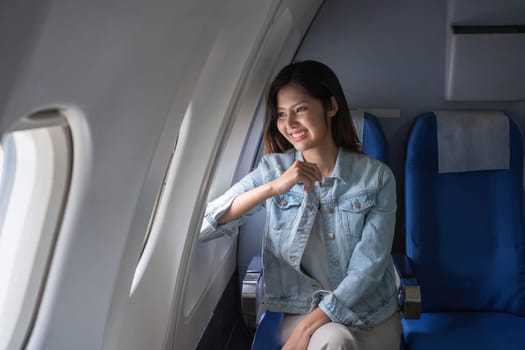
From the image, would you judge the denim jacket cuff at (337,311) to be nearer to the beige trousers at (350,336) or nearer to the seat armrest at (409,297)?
the beige trousers at (350,336)

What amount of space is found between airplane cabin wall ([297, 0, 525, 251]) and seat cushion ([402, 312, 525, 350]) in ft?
2.39

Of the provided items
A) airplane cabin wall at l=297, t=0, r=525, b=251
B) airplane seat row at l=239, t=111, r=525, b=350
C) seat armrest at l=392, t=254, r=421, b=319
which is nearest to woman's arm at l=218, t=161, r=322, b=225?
seat armrest at l=392, t=254, r=421, b=319

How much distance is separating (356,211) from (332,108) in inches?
14.5

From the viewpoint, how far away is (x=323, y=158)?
1969 mm

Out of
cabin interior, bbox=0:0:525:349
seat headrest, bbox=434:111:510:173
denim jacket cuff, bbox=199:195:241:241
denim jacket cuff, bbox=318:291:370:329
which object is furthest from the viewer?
seat headrest, bbox=434:111:510:173

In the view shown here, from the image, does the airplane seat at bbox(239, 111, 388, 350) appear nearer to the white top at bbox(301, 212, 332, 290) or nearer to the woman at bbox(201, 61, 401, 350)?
the woman at bbox(201, 61, 401, 350)

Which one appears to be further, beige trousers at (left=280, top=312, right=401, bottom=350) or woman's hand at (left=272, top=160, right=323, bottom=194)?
woman's hand at (left=272, top=160, right=323, bottom=194)

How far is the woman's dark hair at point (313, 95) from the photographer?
1.84 m

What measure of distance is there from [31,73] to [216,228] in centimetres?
131

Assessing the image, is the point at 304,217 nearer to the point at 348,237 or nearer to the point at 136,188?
the point at 348,237

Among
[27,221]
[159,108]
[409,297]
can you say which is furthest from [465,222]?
[27,221]

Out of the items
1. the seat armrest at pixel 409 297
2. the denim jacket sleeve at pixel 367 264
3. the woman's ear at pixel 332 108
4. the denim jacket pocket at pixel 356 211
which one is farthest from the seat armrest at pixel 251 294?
the woman's ear at pixel 332 108

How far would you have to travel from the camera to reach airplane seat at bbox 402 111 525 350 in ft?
7.64

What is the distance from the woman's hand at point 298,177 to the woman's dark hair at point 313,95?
0.72 ft
